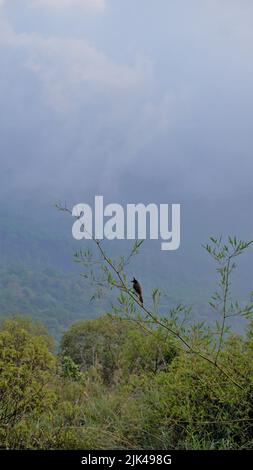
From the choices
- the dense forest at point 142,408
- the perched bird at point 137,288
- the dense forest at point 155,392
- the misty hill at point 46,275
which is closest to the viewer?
the perched bird at point 137,288

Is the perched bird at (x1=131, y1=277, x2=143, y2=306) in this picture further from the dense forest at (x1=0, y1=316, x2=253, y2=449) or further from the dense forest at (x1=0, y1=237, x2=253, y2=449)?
the dense forest at (x1=0, y1=316, x2=253, y2=449)

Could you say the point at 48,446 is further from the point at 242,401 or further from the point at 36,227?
the point at 36,227

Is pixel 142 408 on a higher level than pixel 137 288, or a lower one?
lower

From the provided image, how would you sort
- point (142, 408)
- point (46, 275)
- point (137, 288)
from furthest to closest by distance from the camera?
point (46, 275) < point (142, 408) < point (137, 288)

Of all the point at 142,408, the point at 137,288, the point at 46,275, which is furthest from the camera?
the point at 46,275

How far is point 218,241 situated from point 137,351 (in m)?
4.39

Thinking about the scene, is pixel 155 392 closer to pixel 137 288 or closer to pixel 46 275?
pixel 137 288

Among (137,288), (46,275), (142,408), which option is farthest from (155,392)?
(46,275)

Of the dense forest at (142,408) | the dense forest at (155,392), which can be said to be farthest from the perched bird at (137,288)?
the dense forest at (142,408)

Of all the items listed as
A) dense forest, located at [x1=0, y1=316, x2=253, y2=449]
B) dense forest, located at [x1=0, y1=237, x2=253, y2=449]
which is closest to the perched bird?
dense forest, located at [x1=0, y1=237, x2=253, y2=449]

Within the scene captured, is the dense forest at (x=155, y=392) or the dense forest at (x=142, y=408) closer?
the dense forest at (x=155, y=392)

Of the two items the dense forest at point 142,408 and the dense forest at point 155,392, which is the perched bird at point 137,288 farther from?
the dense forest at point 142,408

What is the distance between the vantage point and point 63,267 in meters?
138
